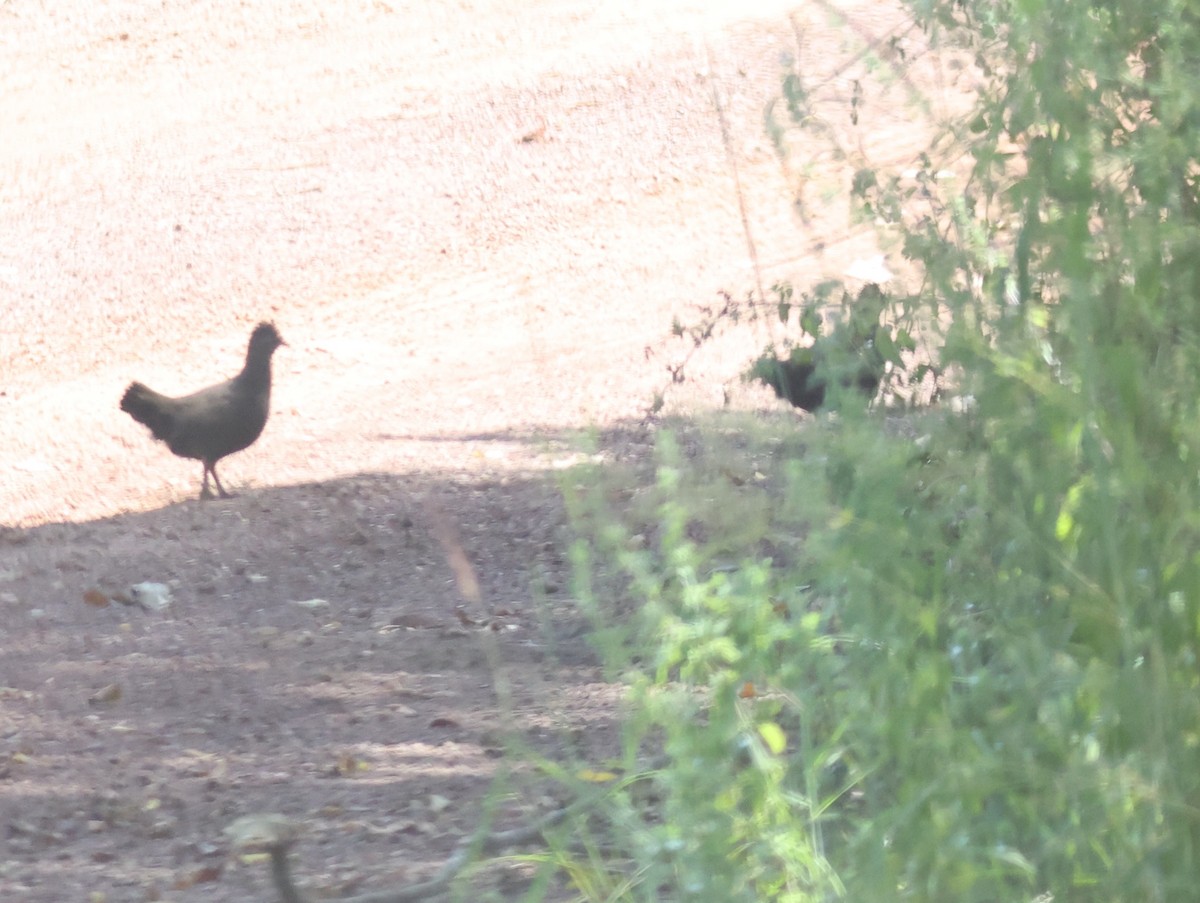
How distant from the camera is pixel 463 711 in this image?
423 cm

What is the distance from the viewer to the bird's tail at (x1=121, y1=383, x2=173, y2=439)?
6730 mm

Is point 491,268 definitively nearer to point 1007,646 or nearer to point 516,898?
point 516,898

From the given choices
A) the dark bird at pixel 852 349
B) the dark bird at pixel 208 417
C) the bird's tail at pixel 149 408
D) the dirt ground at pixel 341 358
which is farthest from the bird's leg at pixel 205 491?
the dark bird at pixel 852 349

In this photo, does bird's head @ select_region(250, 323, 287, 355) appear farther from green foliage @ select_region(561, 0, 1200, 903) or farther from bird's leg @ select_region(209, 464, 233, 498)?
green foliage @ select_region(561, 0, 1200, 903)

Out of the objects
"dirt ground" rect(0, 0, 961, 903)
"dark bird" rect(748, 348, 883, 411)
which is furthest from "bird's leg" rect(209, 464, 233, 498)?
"dark bird" rect(748, 348, 883, 411)

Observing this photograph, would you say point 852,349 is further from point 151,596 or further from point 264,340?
point 264,340

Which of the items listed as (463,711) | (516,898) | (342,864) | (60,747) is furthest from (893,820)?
(60,747)

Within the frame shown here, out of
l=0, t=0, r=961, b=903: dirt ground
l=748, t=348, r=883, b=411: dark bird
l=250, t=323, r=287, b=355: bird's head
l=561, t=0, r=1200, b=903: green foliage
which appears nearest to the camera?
l=561, t=0, r=1200, b=903: green foliage

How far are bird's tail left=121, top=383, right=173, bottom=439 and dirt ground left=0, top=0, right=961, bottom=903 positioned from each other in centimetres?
34

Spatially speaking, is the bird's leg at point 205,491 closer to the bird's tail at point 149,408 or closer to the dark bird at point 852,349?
the bird's tail at point 149,408

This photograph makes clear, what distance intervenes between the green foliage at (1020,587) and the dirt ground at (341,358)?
1.05 ft

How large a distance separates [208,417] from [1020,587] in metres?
5.05

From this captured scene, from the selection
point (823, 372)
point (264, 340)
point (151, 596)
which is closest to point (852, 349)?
point (823, 372)

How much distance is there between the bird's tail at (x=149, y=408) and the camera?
673 cm
